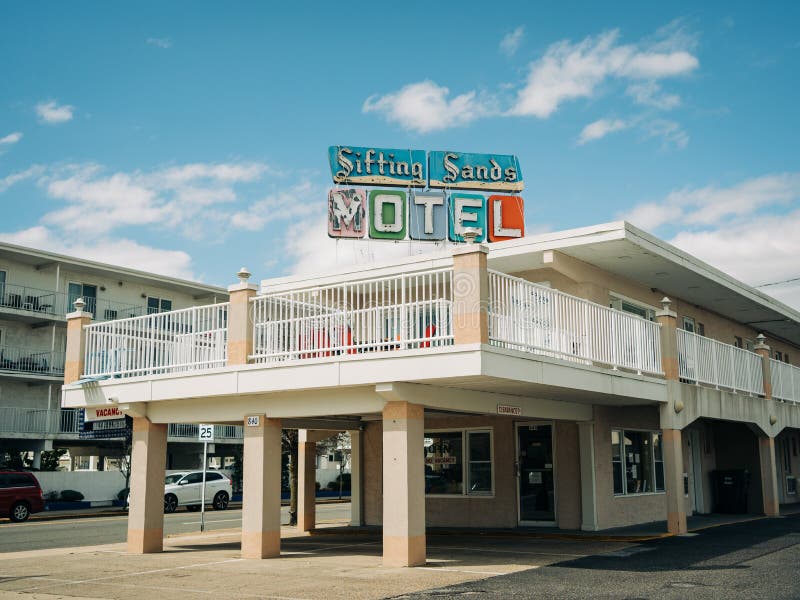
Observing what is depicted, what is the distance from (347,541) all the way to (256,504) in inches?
175

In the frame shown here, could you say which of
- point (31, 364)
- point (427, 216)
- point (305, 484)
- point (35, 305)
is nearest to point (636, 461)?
point (305, 484)

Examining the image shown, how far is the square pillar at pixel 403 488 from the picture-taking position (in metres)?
13.2

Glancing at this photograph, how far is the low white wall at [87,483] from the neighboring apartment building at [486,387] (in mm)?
20293

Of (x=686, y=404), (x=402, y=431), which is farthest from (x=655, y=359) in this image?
(x=402, y=431)

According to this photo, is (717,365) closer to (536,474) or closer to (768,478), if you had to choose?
(768,478)

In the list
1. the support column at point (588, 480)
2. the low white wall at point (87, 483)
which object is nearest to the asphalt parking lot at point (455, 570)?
the support column at point (588, 480)

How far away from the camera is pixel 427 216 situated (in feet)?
84.3

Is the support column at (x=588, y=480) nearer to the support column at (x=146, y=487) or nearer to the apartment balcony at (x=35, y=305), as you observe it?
the support column at (x=146, y=487)

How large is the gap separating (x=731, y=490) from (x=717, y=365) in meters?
5.01

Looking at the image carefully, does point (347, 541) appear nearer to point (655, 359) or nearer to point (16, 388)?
point (655, 359)

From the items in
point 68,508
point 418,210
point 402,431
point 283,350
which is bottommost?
point 68,508

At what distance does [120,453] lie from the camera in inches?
1650

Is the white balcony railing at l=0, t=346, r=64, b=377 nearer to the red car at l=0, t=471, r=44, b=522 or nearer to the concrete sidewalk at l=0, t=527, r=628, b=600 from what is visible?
the red car at l=0, t=471, r=44, b=522

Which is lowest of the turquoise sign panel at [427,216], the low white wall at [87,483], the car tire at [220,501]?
the car tire at [220,501]
